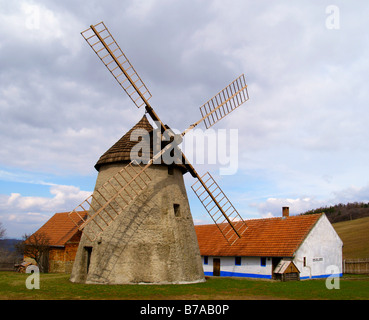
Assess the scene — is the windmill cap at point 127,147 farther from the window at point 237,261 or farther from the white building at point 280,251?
the window at point 237,261

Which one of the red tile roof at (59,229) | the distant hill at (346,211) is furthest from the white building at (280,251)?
the distant hill at (346,211)

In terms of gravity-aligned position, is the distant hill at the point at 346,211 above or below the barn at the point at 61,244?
above

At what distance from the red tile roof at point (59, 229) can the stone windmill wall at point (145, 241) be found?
10.7 metres

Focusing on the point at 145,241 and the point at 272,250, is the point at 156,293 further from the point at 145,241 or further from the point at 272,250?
the point at 272,250

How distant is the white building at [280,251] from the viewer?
803 inches

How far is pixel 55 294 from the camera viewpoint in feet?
40.2

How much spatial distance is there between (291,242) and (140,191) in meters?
10.3

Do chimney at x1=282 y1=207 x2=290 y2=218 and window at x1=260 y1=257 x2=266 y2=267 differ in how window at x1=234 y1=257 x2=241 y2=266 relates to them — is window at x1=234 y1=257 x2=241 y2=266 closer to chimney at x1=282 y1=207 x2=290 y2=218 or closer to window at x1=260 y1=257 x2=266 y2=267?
window at x1=260 y1=257 x2=266 y2=267

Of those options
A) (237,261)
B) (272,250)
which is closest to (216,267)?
(237,261)

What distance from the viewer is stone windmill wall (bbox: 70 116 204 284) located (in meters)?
14.8

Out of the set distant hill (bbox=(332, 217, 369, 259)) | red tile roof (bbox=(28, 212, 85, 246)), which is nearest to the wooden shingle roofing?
red tile roof (bbox=(28, 212, 85, 246))
